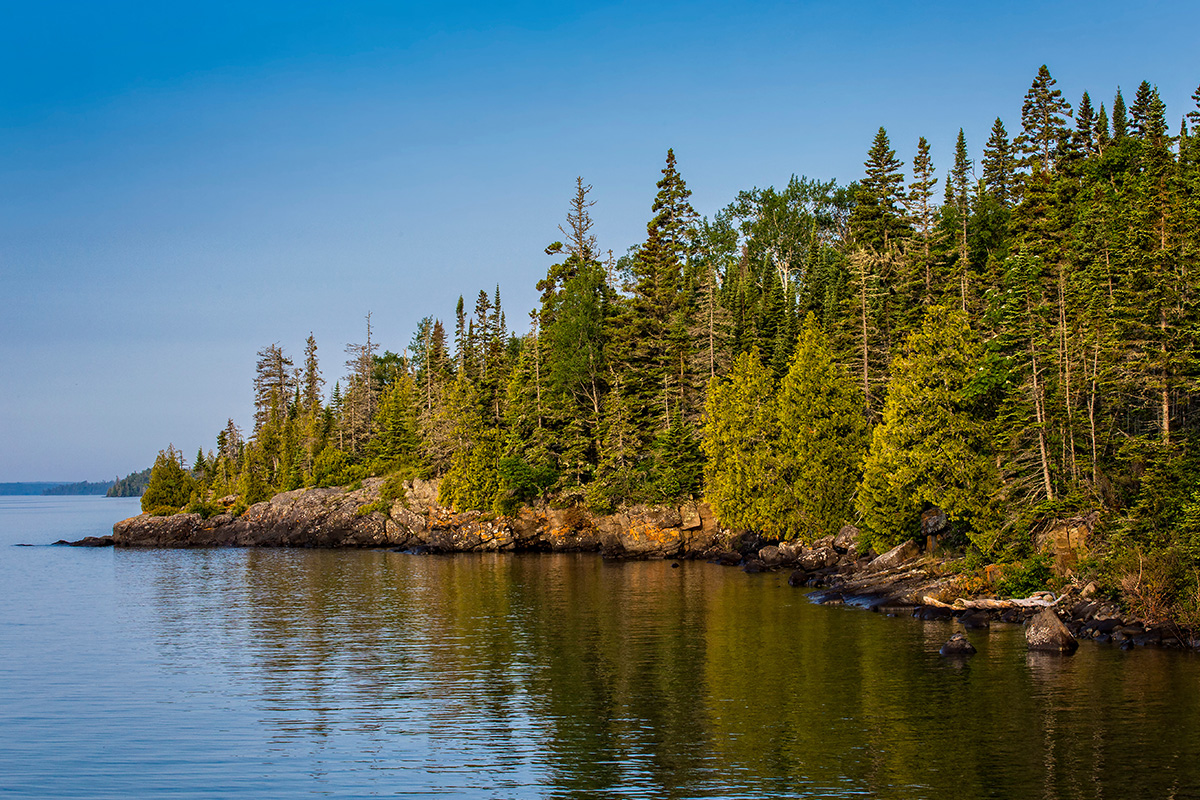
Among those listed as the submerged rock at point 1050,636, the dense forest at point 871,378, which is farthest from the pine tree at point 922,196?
the submerged rock at point 1050,636

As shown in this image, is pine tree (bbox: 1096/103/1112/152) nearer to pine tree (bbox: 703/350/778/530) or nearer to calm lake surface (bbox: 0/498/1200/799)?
pine tree (bbox: 703/350/778/530)

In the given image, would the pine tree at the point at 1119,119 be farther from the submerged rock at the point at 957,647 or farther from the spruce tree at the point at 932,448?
the submerged rock at the point at 957,647

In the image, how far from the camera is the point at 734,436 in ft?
→ 221

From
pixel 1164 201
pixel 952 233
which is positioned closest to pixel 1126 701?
pixel 1164 201

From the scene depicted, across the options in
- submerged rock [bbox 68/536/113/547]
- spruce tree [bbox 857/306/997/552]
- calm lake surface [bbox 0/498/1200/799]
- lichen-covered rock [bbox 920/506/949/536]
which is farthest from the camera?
submerged rock [bbox 68/536/113/547]

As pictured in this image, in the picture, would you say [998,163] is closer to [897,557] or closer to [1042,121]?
[1042,121]

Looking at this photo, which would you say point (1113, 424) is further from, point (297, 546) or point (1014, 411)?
point (297, 546)

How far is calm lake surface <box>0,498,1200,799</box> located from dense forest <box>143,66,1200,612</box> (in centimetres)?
1015

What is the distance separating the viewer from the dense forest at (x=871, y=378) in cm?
3844

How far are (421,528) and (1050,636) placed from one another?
232 ft

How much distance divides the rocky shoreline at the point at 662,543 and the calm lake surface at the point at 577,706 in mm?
2626

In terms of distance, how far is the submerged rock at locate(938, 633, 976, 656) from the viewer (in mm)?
30452

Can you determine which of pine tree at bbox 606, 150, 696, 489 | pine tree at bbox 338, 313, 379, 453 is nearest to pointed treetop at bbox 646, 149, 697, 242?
pine tree at bbox 606, 150, 696, 489

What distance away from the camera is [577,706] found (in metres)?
25.3
